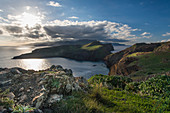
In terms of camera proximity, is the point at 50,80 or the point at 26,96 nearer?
the point at 26,96

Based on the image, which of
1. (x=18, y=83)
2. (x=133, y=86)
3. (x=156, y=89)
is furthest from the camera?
(x=133, y=86)

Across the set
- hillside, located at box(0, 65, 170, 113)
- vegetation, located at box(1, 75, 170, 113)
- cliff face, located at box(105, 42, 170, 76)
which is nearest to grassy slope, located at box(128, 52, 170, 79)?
cliff face, located at box(105, 42, 170, 76)

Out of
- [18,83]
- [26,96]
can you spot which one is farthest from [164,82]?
[18,83]

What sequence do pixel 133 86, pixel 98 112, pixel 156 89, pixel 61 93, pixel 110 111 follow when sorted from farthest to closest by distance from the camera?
pixel 133 86
pixel 156 89
pixel 61 93
pixel 110 111
pixel 98 112

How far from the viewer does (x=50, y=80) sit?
20.0 ft

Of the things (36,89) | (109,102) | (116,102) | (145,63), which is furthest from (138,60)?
(36,89)

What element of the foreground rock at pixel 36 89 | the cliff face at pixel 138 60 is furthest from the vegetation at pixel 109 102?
the cliff face at pixel 138 60

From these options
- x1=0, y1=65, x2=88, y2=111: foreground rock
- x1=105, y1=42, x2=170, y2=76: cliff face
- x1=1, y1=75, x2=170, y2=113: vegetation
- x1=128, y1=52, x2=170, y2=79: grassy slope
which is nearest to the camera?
A: x1=1, y1=75, x2=170, y2=113: vegetation

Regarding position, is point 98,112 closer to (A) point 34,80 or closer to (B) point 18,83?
(A) point 34,80

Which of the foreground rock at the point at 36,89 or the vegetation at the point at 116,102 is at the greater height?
the foreground rock at the point at 36,89

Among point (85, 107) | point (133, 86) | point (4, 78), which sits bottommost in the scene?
point (133, 86)

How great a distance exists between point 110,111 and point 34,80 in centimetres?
574

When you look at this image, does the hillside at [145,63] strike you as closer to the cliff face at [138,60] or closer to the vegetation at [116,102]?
the cliff face at [138,60]

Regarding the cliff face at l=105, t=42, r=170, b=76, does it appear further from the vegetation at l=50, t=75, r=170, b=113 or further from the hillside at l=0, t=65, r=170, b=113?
the hillside at l=0, t=65, r=170, b=113
